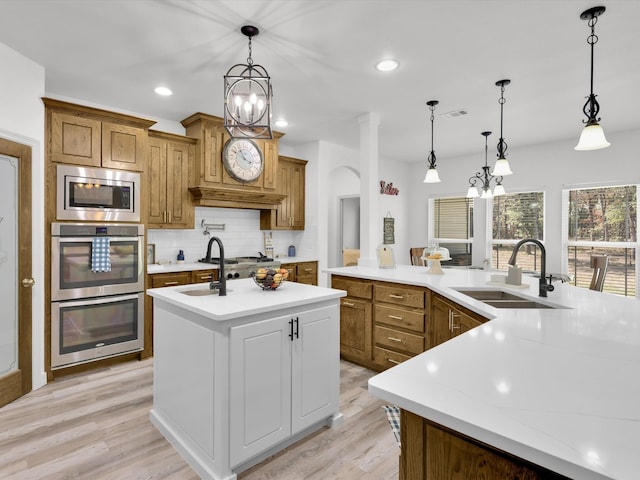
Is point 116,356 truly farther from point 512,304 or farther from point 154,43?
point 512,304

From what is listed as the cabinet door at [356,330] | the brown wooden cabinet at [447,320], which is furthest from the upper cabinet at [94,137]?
the brown wooden cabinet at [447,320]

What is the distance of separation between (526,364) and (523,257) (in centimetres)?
553

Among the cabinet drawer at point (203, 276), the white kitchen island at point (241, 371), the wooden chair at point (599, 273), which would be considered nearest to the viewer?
the white kitchen island at point (241, 371)

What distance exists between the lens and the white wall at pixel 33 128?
270cm

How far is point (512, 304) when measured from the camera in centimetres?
227

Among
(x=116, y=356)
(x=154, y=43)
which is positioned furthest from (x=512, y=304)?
(x=116, y=356)

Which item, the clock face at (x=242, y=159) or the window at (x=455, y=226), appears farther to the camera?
the window at (x=455, y=226)

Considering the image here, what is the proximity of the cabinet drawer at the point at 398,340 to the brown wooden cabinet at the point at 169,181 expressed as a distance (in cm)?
254

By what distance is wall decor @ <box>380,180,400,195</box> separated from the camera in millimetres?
6469

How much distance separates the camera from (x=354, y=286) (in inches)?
136

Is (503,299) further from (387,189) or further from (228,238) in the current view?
(387,189)

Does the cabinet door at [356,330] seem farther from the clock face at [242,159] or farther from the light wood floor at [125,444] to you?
the clock face at [242,159]

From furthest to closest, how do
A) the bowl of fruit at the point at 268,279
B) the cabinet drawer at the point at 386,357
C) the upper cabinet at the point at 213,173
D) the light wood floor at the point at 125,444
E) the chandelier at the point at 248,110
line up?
the upper cabinet at the point at 213,173 < the cabinet drawer at the point at 386,357 < the bowl of fruit at the point at 268,279 < the chandelier at the point at 248,110 < the light wood floor at the point at 125,444

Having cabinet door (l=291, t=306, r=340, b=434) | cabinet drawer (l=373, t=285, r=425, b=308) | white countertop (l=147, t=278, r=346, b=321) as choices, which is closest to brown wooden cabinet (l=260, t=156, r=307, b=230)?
cabinet drawer (l=373, t=285, r=425, b=308)
